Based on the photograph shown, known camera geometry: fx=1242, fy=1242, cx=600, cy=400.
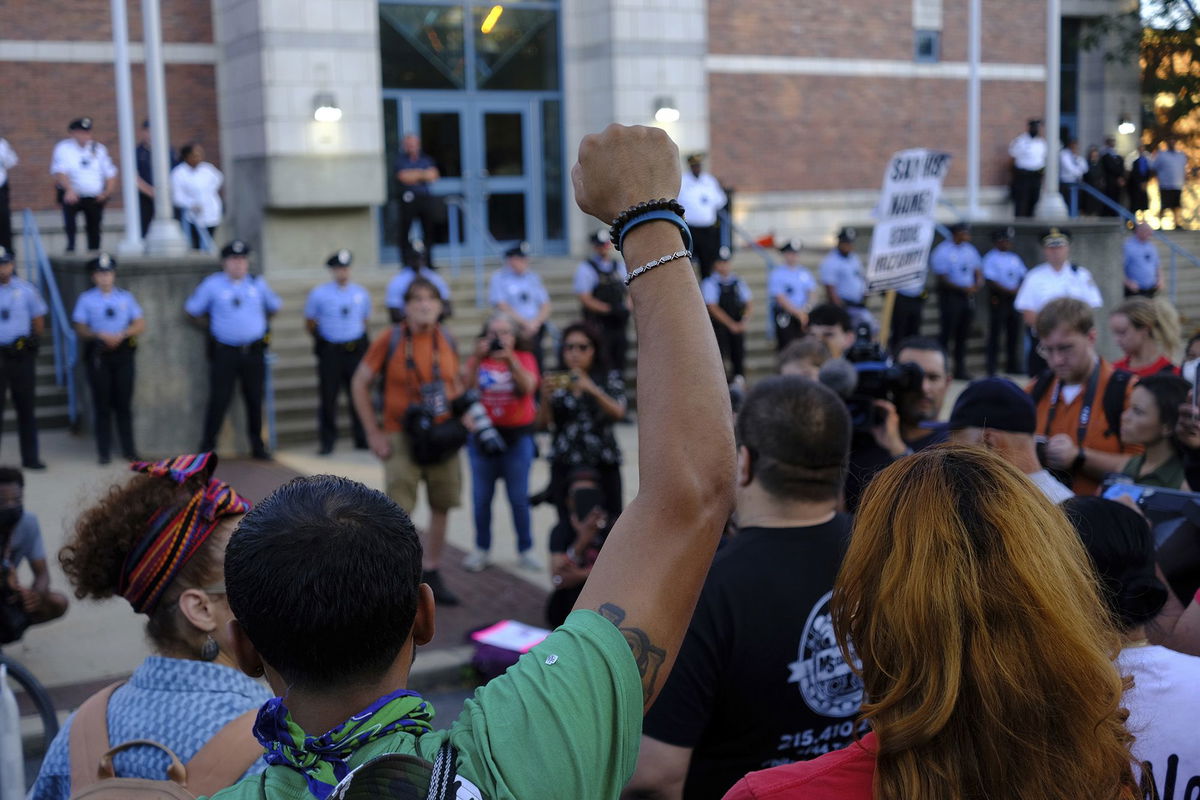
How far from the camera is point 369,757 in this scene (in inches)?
58.3

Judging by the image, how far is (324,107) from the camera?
17.8 meters

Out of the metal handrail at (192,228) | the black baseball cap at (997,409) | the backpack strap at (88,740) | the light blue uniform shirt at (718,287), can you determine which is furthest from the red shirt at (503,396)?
the metal handrail at (192,228)

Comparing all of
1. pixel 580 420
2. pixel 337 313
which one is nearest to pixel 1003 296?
pixel 337 313

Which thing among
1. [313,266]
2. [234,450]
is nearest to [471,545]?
[234,450]

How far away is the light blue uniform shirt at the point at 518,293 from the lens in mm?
13922

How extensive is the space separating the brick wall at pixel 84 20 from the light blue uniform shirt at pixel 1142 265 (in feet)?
48.6

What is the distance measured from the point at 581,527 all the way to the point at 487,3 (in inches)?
611

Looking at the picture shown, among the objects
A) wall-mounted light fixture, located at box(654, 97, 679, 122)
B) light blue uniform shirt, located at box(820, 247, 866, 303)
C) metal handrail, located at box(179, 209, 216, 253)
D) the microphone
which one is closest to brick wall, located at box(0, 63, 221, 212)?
metal handrail, located at box(179, 209, 216, 253)

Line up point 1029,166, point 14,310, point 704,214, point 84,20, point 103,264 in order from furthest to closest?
point 1029,166 < point 84,20 < point 704,214 < point 103,264 < point 14,310

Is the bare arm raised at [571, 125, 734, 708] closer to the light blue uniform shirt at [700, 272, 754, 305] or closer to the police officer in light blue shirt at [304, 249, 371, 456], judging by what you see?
the police officer in light blue shirt at [304, 249, 371, 456]

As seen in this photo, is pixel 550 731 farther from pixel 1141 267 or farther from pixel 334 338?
pixel 1141 267

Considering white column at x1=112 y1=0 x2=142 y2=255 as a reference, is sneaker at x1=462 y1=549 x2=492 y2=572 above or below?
below

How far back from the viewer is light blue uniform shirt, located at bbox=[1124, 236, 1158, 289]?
19.7 meters

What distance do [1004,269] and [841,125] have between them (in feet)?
23.3
